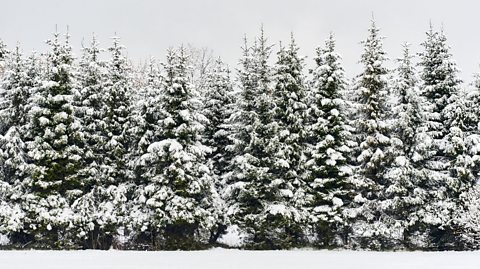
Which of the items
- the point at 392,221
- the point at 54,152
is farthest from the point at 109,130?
the point at 392,221

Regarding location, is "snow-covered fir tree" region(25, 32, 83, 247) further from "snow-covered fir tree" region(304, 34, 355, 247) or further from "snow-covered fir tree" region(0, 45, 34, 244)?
"snow-covered fir tree" region(304, 34, 355, 247)

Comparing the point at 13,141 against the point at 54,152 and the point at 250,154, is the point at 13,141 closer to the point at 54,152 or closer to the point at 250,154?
the point at 54,152

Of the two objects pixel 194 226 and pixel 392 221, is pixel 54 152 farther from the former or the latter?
pixel 392 221

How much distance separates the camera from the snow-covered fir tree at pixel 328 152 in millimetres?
27906

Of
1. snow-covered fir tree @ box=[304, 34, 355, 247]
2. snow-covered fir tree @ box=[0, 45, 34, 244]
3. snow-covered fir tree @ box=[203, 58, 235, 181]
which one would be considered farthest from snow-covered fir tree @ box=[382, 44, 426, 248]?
snow-covered fir tree @ box=[0, 45, 34, 244]

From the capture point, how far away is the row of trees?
26891 millimetres

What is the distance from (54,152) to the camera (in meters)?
26.7

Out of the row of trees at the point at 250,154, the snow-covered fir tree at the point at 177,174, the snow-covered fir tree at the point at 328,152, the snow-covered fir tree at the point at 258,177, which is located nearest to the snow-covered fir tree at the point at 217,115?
the row of trees at the point at 250,154

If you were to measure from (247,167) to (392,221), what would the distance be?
27.7 feet

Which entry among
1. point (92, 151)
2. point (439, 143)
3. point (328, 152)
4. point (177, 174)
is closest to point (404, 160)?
point (439, 143)
